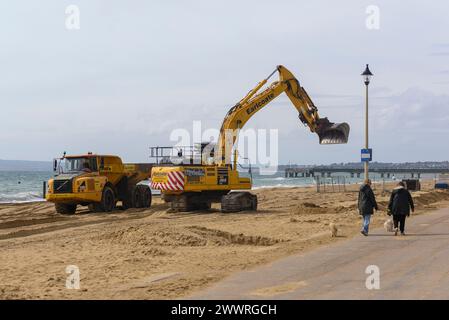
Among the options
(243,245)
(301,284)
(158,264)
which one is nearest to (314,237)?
(243,245)

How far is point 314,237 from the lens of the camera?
709 inches

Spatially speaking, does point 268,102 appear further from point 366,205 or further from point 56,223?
point 366,205

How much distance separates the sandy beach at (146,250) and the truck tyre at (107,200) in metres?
2.33

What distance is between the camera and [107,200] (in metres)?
28.9

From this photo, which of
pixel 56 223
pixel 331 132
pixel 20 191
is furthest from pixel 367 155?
pixel 20 191

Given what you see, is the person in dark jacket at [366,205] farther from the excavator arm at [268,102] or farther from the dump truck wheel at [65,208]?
the dump truck wheel at [65,208]

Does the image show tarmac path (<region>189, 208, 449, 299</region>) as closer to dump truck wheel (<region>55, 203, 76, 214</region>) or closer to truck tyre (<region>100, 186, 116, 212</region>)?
truck tyre (<region>100, 186, 116, 212</region>)

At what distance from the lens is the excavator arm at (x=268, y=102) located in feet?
94.4

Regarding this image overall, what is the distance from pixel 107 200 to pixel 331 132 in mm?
10522

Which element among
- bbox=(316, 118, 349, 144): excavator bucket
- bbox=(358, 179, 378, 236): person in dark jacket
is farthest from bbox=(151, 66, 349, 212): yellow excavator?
bbox=(358, 179, 378, 236): person in dark jacket

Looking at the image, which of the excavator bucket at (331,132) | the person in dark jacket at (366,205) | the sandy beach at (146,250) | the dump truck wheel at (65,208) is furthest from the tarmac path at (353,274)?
the dump truck wheel at (65,208)
